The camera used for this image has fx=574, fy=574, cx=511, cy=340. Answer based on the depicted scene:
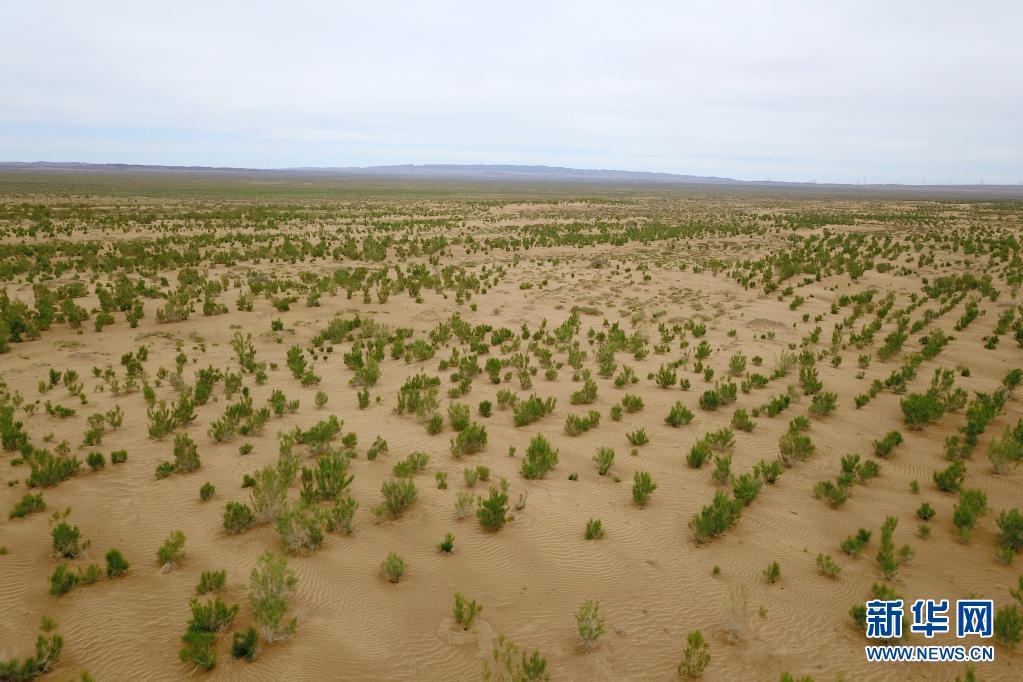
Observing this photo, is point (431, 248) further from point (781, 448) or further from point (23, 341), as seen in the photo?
point (781, 448)

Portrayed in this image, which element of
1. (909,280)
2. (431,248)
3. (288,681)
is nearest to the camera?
(288,681)

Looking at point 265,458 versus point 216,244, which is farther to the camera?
point 216,244

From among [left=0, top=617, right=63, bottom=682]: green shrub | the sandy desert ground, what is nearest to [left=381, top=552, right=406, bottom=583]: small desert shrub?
the sandy desert ground

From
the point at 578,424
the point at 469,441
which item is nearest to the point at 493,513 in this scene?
the point at 469,441

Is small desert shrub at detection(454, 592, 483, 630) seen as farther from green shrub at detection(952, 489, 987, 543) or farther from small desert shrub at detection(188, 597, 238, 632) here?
green shrub at detection(952, 489, 987, 543)

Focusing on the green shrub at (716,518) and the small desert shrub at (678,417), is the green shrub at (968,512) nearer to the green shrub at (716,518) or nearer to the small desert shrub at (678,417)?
the green shrub at (716,518)

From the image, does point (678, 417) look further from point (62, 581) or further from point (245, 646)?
point (62, 581)

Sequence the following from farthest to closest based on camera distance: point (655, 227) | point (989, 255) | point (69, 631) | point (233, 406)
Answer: point (655, 227)
point (989, 255)
point (233, 406)
point (69, 631)

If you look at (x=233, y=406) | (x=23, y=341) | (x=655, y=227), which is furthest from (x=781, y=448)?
(x=655, y=227)
